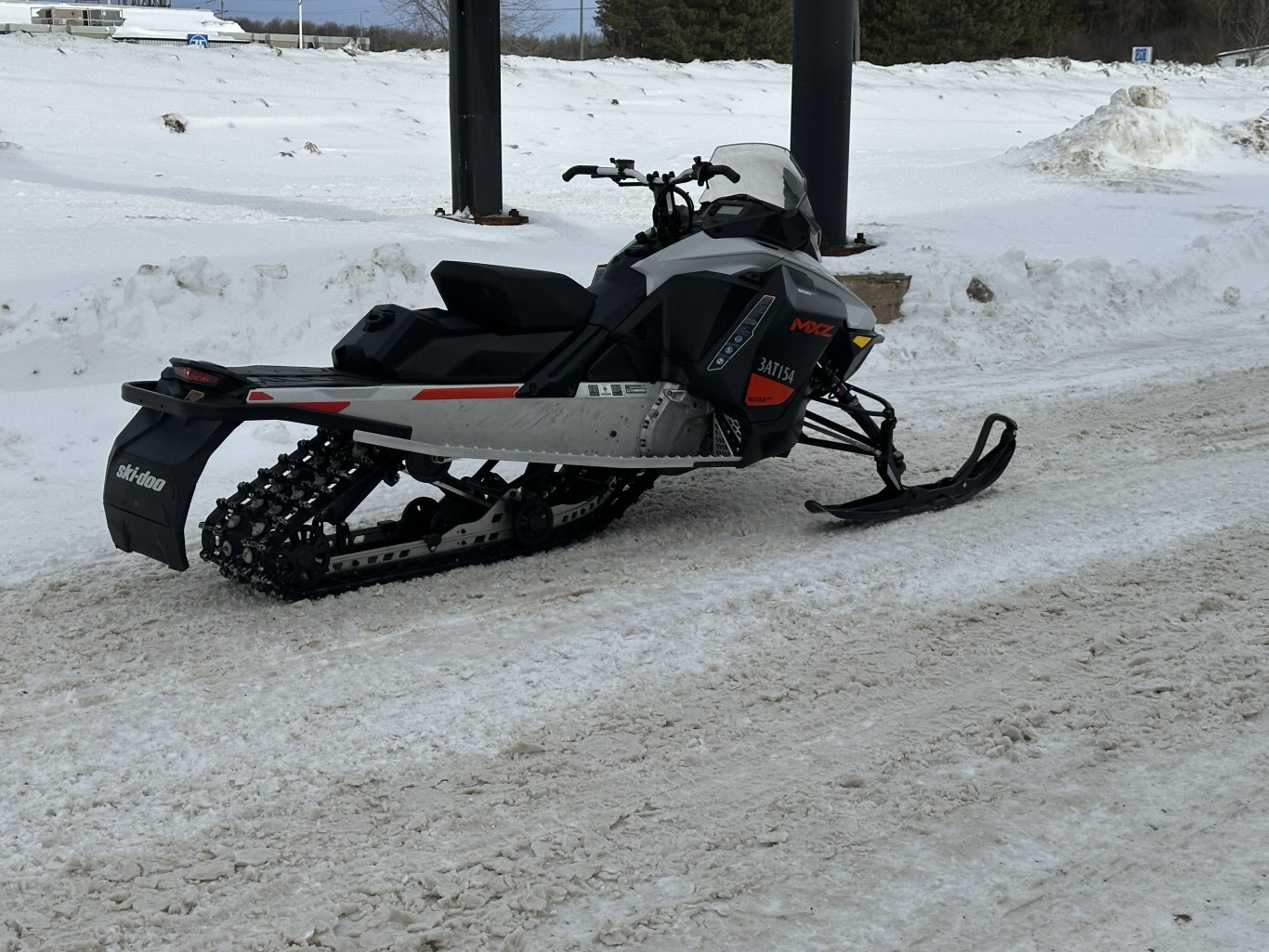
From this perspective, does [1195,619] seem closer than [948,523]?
Yes

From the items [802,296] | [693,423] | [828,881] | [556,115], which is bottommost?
[828,881]

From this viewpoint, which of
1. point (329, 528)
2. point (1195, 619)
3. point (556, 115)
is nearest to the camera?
point (1195, 619)

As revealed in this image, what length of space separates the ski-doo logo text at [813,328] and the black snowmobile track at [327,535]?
1118 mm

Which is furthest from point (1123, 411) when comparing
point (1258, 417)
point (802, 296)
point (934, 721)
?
point (934, 721)

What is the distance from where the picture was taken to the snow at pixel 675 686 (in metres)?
2.55

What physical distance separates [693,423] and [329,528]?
51.8 inches

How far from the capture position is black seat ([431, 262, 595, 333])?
423cm

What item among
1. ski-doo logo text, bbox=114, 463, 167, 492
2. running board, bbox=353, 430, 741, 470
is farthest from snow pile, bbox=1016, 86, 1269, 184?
ski-doo logo text, bbox=114, 463, 167, 492

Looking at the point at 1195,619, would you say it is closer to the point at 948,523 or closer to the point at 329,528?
the point at 948,523

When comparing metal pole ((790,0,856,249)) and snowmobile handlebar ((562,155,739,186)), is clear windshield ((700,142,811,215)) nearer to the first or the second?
snowmobile handlebar ((562,155,739,186))

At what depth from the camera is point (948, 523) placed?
192 inches

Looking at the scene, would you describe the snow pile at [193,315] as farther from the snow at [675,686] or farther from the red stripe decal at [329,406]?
the red stripe decal at [329,406]

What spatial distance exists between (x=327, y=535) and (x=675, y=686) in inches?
51.7

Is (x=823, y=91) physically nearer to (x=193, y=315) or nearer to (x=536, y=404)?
(x=193, y=315)
